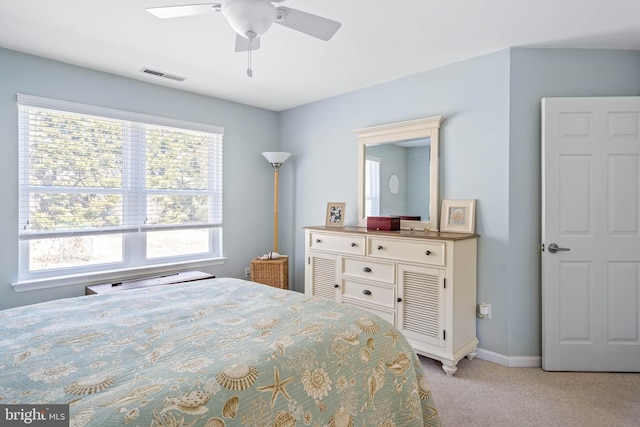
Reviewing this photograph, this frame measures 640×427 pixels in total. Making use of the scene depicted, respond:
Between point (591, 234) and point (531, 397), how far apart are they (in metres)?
1.30

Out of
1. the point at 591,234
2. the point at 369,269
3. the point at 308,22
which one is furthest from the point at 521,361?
the point at 308,22

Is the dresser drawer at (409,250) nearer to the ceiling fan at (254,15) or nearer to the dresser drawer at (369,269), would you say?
the dresser drawer at (369,269)

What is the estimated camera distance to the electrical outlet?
2.83m

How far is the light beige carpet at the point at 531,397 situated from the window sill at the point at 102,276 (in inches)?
104

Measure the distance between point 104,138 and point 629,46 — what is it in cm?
450

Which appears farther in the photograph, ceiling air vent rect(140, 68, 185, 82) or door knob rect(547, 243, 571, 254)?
ceiling air vent rect(140, 68, 185, 82)

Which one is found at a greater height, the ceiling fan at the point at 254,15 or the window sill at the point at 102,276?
the ceiling fan at the point at 254,15

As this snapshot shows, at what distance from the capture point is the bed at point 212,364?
918 mm

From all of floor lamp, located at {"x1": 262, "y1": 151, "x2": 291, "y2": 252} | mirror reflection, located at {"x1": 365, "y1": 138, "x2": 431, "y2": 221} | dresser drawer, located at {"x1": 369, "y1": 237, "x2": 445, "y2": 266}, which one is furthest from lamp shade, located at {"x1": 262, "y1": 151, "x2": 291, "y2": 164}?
dresser drawer, located at {"x1": 369, "y1": 237, "x2": 445, "y2": 266}

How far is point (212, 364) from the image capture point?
108cm


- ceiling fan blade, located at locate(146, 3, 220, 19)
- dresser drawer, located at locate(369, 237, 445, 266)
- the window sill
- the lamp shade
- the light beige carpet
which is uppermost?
ceiling fan blade, located at locate(146, 3, 220, 19)

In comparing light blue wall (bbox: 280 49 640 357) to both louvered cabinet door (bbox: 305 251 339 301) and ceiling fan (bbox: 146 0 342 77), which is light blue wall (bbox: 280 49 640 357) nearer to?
louvered cabinet door (bbox: 305 251 339 301)

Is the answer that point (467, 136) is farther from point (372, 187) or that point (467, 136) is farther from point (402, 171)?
point (372, 187)

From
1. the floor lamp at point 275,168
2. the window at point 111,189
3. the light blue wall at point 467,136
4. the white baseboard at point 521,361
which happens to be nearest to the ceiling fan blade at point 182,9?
the window at point 111,189
